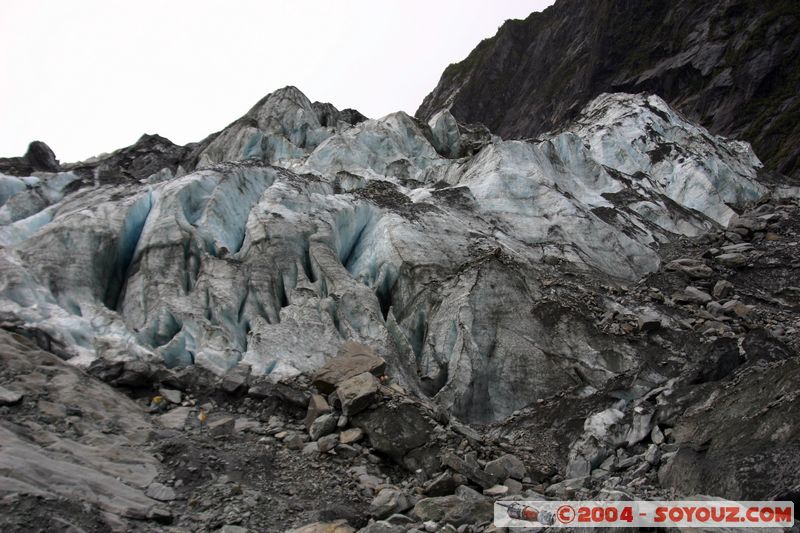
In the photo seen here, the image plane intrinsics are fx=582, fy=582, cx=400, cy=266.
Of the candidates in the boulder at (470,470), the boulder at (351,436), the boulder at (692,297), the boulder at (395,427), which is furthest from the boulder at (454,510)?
the boulder at (692,297)

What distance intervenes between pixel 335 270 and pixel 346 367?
437cm

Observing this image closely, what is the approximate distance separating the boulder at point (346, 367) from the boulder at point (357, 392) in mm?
356

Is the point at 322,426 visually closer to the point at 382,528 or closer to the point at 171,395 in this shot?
the point at 171,395

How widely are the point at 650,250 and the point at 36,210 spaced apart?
20681 mm

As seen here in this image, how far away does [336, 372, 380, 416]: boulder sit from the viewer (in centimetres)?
988

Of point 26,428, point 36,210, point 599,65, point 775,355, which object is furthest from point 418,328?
point 599,65

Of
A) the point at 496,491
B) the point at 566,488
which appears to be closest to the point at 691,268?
the point at 566,488

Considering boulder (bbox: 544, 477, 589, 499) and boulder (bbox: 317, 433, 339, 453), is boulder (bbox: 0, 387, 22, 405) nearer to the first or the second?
boulder (bbox: 317, 433, 339, 453)

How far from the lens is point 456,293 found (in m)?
14.6

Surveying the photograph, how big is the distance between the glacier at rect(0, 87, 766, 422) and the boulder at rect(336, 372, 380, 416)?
1.68 meters

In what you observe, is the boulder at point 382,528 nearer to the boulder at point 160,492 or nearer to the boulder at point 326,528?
the boulder at point 326,528

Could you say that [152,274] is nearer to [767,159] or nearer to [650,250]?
[650,250]

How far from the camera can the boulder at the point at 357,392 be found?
988 centimetres

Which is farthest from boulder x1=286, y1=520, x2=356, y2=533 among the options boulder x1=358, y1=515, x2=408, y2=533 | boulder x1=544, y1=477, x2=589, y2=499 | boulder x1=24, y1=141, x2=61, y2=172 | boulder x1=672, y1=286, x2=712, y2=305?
boulder x1=24, y1=141, x2=61, y2=172
